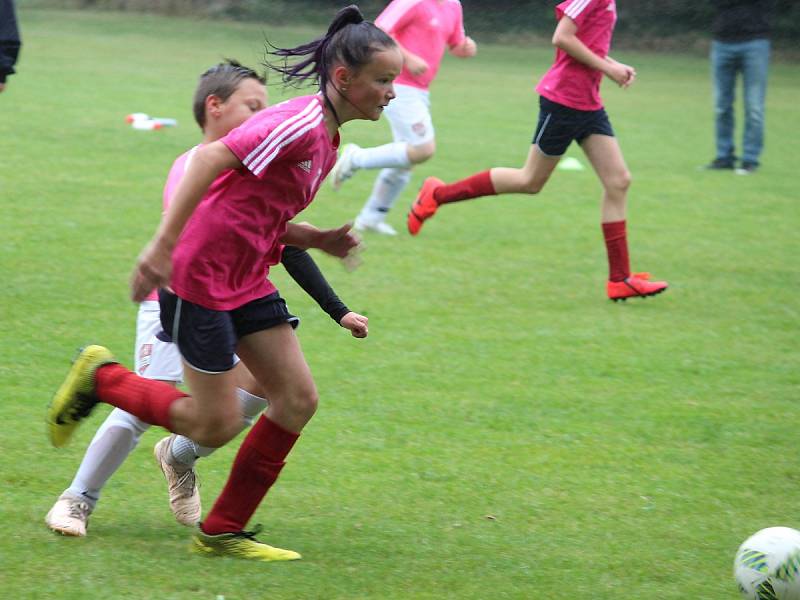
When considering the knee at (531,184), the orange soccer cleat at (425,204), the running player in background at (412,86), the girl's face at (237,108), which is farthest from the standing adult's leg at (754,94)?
the girl's face at (237,108)

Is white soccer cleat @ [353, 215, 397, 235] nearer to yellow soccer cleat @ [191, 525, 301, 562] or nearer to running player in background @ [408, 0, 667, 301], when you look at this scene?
running player in background @ [408, 0, 667, 301]

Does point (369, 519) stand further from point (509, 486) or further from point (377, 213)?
point (377, 213)

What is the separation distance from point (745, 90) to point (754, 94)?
0.14 m

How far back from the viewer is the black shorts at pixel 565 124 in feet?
24.1

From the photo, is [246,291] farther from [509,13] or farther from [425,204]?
[509,13]

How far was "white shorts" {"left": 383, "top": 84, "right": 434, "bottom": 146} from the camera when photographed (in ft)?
28.5

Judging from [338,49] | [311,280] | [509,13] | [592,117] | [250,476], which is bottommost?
[509,13]

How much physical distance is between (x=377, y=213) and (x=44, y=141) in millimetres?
4267

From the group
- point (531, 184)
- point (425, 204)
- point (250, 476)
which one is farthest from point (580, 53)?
point (250, 476)

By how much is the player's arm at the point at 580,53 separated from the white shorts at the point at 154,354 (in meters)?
3.88

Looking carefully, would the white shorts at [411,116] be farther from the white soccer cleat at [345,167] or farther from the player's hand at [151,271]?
the player's hand at [151,271]

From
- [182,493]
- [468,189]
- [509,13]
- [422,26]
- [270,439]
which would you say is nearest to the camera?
[270,439]

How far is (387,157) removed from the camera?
8703mm

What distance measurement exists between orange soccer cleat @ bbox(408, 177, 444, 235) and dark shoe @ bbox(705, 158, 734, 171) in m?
5.70
